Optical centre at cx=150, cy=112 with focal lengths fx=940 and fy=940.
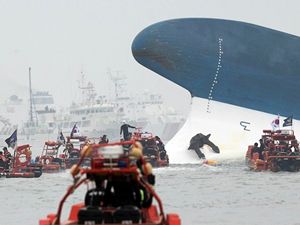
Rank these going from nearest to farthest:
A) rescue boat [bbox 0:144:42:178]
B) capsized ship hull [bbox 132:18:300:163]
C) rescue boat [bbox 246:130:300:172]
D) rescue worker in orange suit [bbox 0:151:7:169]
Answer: rescue worker in orange suit [bbox 0:151:7:169] < rescue boat [bbox 0:144:42:178] < rescue boat [bbox 246:130:300:172] < capsized ship hull [bbox 132:18:300:163]

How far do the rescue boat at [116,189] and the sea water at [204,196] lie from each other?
414 inches

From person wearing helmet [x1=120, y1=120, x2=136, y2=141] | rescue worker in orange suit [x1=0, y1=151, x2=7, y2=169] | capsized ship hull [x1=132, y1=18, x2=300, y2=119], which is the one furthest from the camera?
capsized ship hull [x1=132, y1=18, x2=300, y2=119]

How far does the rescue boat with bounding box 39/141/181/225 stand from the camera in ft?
49.7

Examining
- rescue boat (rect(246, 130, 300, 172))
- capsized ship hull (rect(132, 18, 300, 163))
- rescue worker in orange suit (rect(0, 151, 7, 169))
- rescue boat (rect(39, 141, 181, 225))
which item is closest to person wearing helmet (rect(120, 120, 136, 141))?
rescue boat (rect(246, 130, 300, 172))

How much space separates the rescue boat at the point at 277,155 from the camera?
165 ft

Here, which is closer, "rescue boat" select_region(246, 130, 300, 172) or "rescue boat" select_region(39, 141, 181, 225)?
"rescue boat" select_region(39, 141, 181, 225)

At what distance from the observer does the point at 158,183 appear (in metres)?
43.4

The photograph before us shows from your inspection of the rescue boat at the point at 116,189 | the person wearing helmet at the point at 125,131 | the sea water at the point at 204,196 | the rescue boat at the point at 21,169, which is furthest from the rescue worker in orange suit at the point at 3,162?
the rescue boat at the point at 116,189

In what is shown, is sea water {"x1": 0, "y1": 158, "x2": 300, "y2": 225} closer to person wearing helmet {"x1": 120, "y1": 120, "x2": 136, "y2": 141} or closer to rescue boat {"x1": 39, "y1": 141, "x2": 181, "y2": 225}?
person wearing helmet {"x1": 120, "y1": 120, "x2": 136, "y2": 141}

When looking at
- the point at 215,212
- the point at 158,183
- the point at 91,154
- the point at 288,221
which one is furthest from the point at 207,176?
the point at 91,154

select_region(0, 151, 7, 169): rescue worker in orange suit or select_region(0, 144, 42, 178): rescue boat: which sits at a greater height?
select_region(0, 151, 7, 169): rescue worker in orange suit

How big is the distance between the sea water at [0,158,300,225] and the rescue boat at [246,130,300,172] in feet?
2.99

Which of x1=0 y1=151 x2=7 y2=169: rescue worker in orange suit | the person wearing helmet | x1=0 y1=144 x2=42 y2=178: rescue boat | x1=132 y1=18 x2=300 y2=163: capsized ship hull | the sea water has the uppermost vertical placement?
x1=132 y1=18 x2=300 y2=163: capsized ship hull

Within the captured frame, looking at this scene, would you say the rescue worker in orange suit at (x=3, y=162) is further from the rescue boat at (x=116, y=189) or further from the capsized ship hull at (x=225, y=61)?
the rescue boat at (x=116, y=189)
